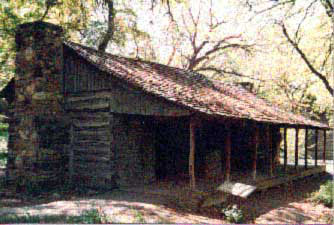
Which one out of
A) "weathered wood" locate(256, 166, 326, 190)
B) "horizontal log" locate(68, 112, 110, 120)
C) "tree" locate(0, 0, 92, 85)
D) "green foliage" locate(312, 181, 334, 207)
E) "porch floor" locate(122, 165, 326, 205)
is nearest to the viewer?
"porch floor" locate(122, 165, 326, 205)

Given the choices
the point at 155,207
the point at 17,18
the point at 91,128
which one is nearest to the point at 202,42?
the point at 17,18

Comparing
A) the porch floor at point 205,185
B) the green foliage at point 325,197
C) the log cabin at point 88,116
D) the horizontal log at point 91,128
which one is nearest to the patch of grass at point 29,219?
the porch floor at point 205,185

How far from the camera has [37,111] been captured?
13133 mm

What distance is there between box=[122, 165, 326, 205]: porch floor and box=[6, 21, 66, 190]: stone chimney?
281cm

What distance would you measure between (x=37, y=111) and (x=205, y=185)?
5.93 meters

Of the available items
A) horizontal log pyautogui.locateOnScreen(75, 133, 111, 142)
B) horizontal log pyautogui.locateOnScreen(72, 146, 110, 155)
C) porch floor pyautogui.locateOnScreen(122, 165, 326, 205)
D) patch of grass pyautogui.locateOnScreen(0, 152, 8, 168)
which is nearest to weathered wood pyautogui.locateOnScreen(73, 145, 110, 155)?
horizontal log pyautogui.locateOnScreen(72, 146, 110, 155)

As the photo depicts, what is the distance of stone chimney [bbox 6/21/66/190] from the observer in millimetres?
12992

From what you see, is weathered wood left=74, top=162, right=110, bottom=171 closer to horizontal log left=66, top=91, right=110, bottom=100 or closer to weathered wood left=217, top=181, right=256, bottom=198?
horizontal log left=66, top=91, right=110, bottom=100

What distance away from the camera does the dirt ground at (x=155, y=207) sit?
9.20 metres

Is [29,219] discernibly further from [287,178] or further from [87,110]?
[287,178]

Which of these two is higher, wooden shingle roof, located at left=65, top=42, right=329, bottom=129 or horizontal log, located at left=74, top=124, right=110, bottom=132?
wooden shingle roof, located at left=65, top=42, right=329, bottom=129

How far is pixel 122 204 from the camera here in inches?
405

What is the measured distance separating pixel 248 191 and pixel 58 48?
7794mm

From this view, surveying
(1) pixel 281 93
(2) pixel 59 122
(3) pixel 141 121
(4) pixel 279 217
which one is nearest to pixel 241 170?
(3) pixel 141 121
